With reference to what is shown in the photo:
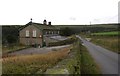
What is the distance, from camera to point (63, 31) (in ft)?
313

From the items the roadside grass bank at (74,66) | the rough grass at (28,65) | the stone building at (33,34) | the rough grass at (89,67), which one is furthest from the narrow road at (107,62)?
the stone building at (33,34)

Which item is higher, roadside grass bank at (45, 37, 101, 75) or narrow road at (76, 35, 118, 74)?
roadside grass bank at (45, 37, 101, 75)

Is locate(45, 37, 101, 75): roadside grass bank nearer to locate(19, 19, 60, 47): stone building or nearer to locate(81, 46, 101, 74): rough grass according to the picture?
locate(81, 46, 101, 74): rough grass

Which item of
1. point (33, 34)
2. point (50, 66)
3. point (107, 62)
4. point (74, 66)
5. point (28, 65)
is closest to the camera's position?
point (74, 66)

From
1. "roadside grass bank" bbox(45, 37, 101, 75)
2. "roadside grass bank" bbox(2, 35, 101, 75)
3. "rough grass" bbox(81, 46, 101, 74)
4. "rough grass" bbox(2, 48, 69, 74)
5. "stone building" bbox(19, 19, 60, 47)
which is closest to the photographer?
"roadside grass bank" bbox(45, 37, 101, 75)

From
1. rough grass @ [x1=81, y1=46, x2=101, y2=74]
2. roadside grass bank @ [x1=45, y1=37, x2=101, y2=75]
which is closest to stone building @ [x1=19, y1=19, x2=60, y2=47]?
rough grass @ [x1=81, y1=46, x2=101, y2=74]

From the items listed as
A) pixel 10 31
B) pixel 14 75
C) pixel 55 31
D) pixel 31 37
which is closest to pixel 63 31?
pixel 55 31

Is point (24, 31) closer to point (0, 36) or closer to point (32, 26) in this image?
point (32, 26)

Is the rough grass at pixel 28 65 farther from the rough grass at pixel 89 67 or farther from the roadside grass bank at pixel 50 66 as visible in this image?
the rough grass at pixel 89 67

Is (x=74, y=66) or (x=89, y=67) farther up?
(x=74, y=66)

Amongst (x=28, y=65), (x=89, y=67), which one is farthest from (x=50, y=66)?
(x=89, y=67)

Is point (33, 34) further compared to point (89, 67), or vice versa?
point (33, 34)

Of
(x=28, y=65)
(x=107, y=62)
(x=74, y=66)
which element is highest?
(x=74, y=66)

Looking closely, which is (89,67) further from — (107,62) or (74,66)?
(74,66)
